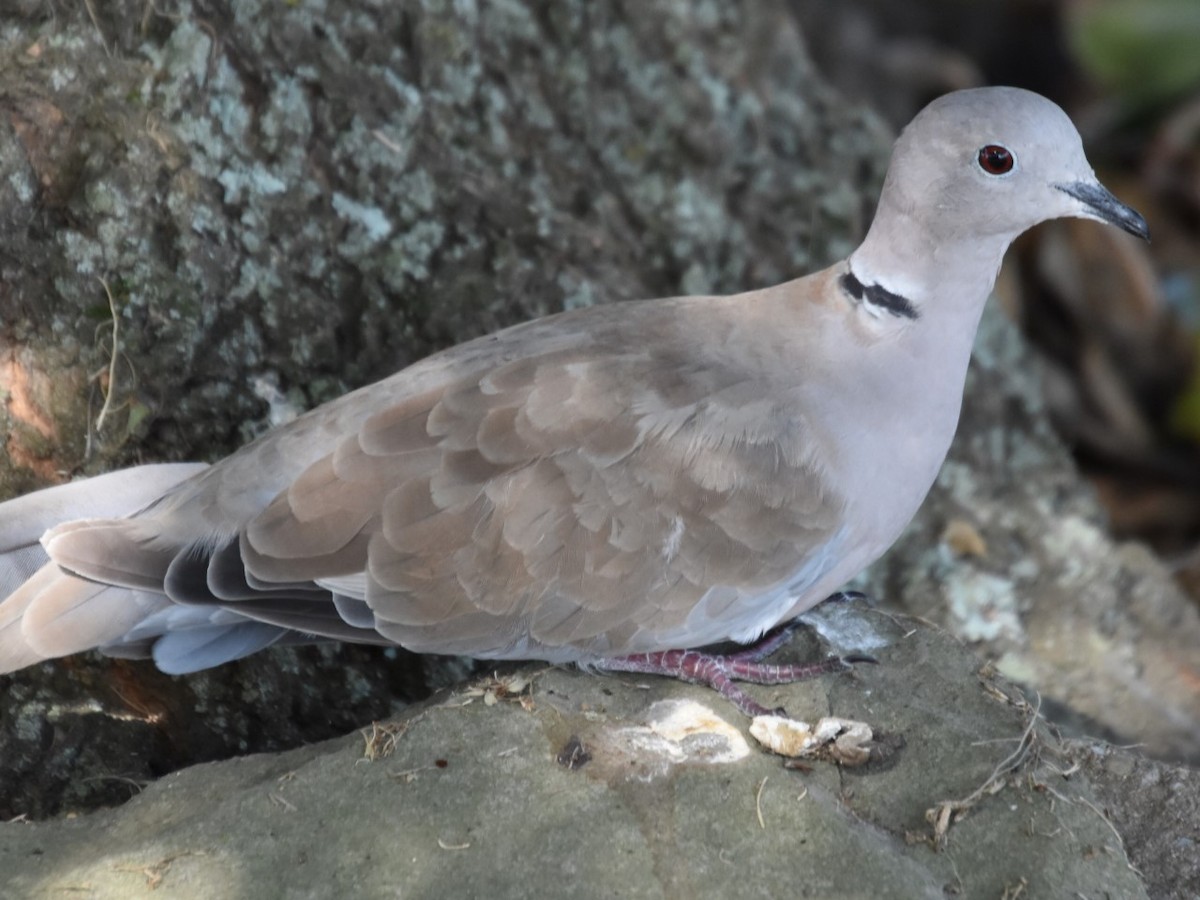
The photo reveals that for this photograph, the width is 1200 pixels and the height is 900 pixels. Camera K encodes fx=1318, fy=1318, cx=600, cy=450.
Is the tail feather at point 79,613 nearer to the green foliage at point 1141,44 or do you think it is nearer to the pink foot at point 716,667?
the pink foot at point 716,667

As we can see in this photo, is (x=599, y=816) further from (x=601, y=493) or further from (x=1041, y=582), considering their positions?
(x=1041, y=582)

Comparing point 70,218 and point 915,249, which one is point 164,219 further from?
point 915,249

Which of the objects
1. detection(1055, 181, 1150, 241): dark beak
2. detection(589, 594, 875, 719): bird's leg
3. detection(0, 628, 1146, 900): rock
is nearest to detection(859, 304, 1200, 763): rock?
detection(589, 594, 875, 719): bird's leg

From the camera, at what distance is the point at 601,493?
294 cm

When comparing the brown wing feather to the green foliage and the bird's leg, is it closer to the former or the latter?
the bird's leg

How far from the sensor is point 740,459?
117 inches

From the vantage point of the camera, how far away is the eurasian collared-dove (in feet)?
9.57

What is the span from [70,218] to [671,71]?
218cm

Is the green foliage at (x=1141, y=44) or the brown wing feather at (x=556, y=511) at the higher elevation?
the green foliage at (x=1141, y=44)

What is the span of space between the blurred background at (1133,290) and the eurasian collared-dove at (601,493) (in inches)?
136

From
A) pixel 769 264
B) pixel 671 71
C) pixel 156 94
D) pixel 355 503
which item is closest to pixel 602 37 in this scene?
pixel 671 71

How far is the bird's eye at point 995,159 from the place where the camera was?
2.91 metres

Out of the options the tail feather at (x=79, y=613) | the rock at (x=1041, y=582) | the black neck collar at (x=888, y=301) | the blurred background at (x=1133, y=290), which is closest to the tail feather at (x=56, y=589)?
the tail feather at (x=79, y=613)

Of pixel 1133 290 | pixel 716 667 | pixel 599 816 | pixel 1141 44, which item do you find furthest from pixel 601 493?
pixel 1141 44
